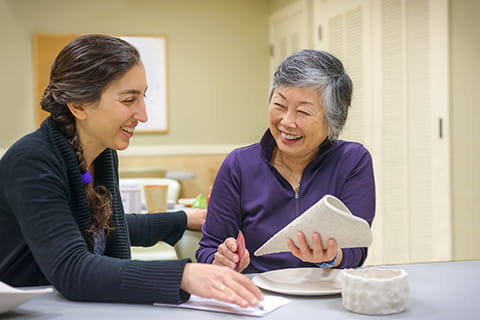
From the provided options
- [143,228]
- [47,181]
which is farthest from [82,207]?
[143,228]

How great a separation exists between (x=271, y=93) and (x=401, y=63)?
2.49 metres

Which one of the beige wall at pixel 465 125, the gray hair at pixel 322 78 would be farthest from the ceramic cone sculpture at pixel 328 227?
the beige wall at pixel 465 125

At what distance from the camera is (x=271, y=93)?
68.7 inches

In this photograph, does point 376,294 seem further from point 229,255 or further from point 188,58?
point 188,58

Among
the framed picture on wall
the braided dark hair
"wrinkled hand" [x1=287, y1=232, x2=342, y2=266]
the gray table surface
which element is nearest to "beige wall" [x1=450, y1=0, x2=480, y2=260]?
the gray table surface

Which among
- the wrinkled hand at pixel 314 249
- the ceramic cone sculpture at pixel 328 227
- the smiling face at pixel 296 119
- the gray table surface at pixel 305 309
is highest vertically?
the smiling face at pixel 296 119

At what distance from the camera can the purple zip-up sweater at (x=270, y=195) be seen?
1.66 metres

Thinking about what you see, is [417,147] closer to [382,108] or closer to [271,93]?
[382,108]

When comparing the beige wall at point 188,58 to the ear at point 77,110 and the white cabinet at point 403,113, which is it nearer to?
the white cabinet at point 403,113

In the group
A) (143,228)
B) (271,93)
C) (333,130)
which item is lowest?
(143,228)

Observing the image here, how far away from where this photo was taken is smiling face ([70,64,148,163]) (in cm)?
134

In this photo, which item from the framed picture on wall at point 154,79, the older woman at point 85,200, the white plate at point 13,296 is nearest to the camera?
the white plate at point 13,296

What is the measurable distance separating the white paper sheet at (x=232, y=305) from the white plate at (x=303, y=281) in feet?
0.15

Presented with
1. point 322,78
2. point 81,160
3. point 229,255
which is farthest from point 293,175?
point 81,160
